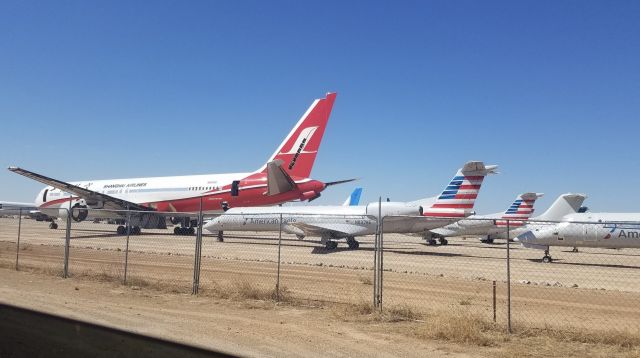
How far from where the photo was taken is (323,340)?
806 cm

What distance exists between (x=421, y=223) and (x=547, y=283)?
11813 mm

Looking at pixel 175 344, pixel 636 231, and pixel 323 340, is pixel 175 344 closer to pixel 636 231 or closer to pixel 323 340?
pixel 323 340

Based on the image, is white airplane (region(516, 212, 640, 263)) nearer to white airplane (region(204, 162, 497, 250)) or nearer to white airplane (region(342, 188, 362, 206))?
white airplane (region(204, 162, 497, 250))

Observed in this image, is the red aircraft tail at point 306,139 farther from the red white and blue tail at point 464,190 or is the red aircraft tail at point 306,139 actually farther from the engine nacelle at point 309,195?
the red white and blue tail at point 464,190

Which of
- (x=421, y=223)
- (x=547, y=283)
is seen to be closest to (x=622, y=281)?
(x=547, y=283)

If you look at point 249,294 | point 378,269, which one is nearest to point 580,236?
point 378,269

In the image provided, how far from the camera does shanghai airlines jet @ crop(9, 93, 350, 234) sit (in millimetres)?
35156

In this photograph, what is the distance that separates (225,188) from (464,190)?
17104 millimetres

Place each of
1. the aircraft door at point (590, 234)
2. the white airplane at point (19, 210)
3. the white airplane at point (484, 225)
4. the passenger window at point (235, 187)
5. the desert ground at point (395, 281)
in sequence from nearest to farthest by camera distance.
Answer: the desert ground at point (395, 281)
the white airplane at point (19, 210)
the aircraft door at point (590, 234)
the passenger window at point (235, 187)
the white airplane at point (484, 225)

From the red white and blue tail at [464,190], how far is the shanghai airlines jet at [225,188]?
8805 mm

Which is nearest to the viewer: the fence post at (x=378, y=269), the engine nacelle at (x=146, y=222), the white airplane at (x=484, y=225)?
the fence post at (x=378, y=269)

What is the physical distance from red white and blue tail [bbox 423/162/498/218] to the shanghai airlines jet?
8805 mm

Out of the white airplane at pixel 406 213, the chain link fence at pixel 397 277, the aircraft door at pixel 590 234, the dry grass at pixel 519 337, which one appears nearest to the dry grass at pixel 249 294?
A: the chain link fence at pixel 397 277

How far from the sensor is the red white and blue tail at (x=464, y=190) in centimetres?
3067
